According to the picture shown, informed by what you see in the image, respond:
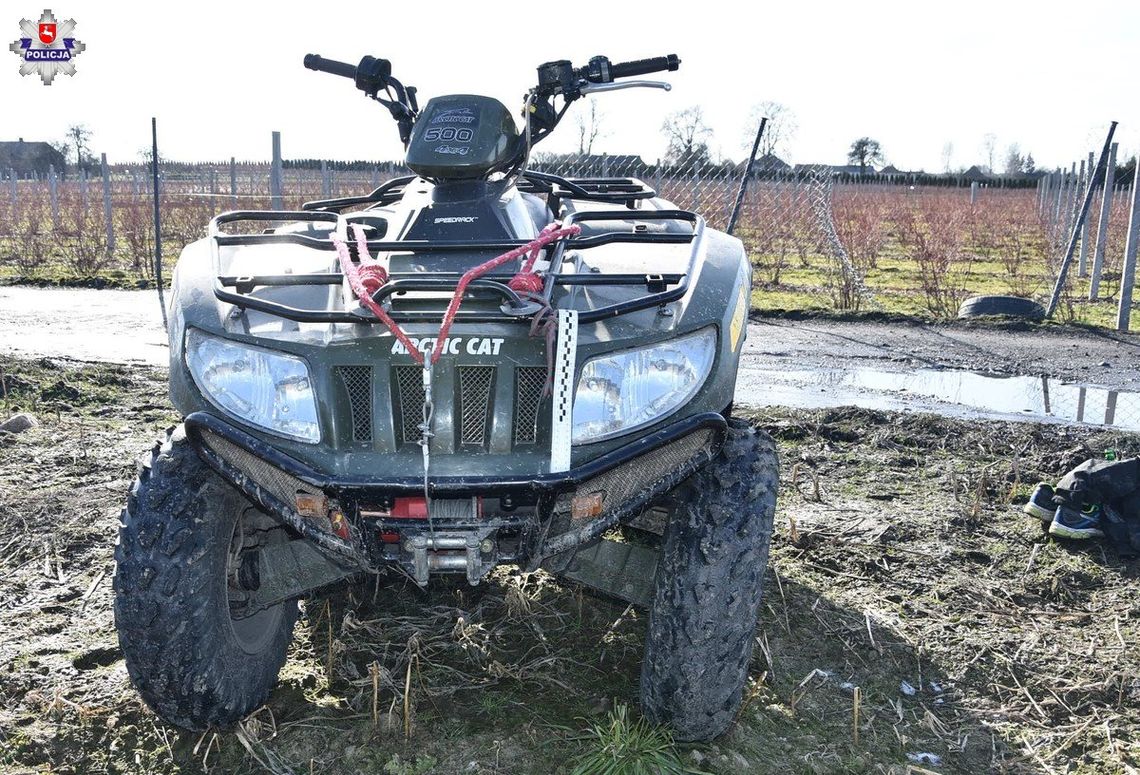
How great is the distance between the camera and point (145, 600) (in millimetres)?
2717

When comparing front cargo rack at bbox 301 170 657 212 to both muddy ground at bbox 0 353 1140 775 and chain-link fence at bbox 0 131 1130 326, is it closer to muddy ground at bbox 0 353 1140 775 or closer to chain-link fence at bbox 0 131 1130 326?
muddy ground at bbox 0 353 1140 775

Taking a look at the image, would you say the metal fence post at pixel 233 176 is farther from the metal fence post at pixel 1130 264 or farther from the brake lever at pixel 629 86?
the brake lever at pixel 629 86

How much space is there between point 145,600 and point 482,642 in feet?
4.04

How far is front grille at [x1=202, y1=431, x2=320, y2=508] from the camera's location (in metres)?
2.66

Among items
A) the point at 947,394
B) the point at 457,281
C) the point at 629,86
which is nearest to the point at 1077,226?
the point at 947,394

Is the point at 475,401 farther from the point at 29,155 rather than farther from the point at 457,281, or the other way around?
the point at 29,155

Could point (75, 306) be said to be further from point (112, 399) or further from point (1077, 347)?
point (1077, 347)

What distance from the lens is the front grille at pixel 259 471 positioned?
8.72 feet

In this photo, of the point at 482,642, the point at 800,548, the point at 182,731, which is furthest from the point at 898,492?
the point at 182,731

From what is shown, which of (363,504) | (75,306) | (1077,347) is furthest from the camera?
(75,306)

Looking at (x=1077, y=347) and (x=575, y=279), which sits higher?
(x=575, y=279)

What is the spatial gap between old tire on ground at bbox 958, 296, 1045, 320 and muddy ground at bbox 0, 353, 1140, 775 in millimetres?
5842

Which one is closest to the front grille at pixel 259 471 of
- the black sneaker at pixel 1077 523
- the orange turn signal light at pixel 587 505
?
the orange turn signal light at pixel 587 505

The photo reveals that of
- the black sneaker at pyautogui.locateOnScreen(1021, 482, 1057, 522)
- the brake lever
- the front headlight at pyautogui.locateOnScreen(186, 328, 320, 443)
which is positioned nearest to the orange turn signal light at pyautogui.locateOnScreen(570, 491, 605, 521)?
the front headlight at pyautogui.locateOnScreen(186, 328, 320, 443)
